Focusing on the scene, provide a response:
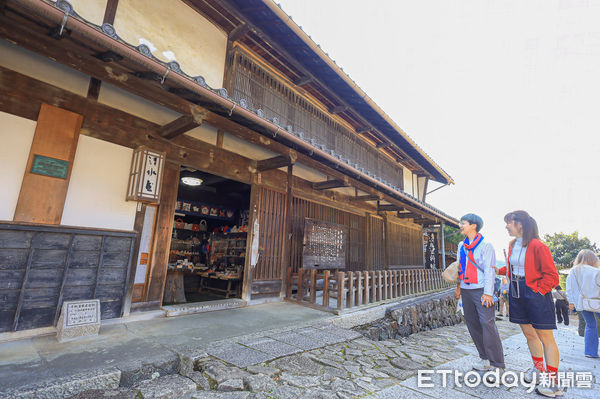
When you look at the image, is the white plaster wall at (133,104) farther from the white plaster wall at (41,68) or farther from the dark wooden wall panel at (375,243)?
the dark wooden wall panel at (375,243)

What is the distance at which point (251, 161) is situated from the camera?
695cm

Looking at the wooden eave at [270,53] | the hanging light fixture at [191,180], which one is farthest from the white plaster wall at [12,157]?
the hanging light fixture at [191,180]

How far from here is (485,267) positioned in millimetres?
3586

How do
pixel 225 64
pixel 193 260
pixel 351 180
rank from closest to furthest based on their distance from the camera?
pixel 225 64
pixel 351 180
pixel 193 260

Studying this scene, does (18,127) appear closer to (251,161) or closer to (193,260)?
(251,161)

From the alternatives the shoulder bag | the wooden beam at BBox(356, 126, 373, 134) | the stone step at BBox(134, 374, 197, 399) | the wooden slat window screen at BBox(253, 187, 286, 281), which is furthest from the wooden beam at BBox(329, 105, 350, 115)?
the stone step at BBox(134, 374, 197, 399)

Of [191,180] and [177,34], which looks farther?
[191,180]

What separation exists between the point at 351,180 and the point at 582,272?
5.03 meters

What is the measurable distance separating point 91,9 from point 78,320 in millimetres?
4454

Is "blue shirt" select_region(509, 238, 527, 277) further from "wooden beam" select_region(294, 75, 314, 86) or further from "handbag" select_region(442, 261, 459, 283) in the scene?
"wooden beam" select_region(294, 75, 314, 86)

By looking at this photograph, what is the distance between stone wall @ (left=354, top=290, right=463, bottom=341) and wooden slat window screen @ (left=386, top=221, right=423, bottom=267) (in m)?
2.42

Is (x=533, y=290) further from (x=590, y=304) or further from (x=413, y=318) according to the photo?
(x=413, y=318)

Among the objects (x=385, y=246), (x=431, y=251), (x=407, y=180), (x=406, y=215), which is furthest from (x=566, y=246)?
(x=385, y=246)

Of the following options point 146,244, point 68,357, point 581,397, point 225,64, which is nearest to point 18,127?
point 146,244
